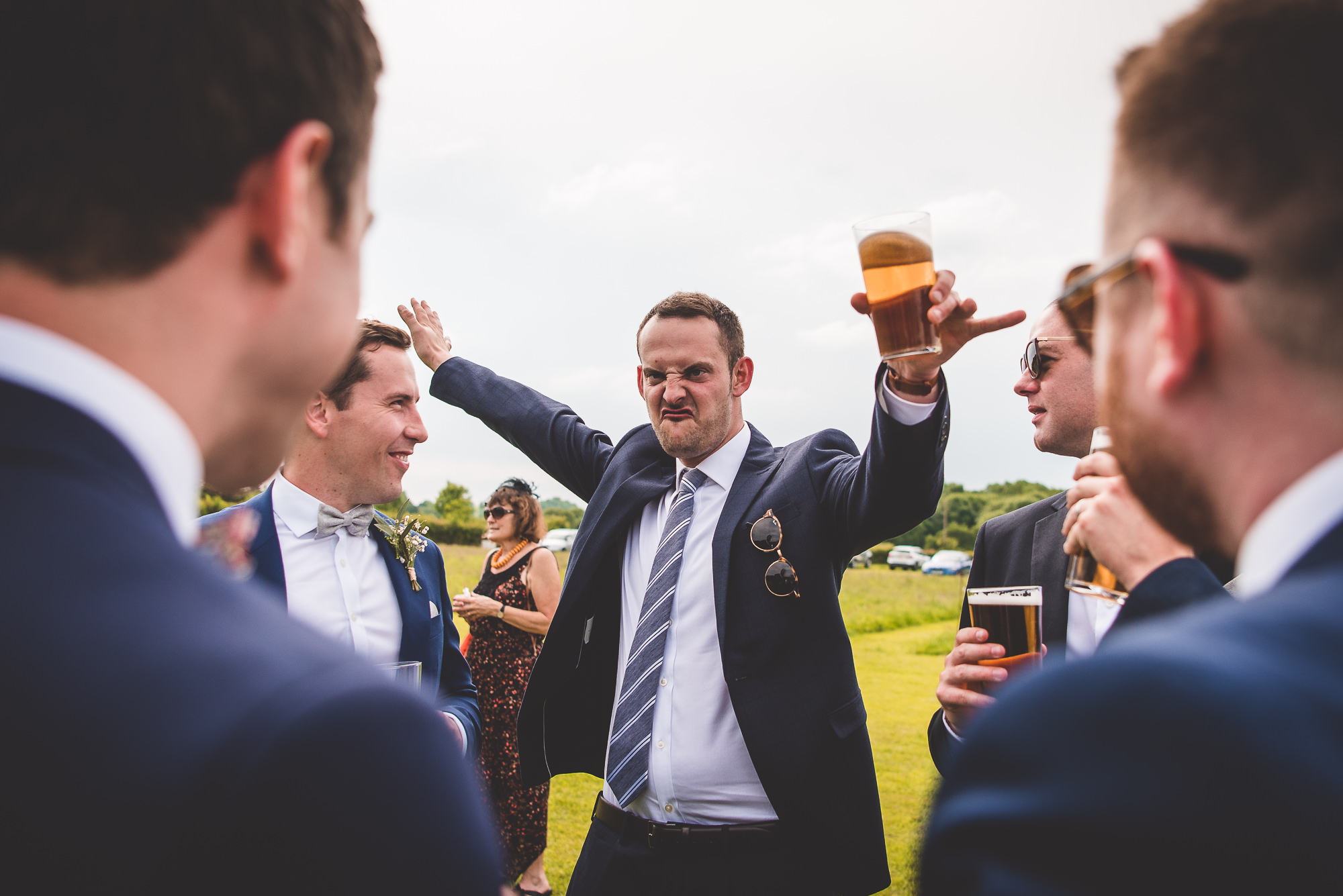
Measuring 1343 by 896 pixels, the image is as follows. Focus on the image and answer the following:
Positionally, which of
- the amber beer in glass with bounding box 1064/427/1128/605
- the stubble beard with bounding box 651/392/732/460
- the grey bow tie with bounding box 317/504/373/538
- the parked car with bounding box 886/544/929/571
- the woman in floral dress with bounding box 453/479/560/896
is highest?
the stubble beard with bounding box 651/392/732/460

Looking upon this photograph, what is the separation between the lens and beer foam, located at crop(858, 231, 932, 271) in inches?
95.5

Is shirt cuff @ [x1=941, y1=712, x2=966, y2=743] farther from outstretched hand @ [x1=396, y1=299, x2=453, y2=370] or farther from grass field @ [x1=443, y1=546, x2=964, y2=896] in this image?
grass field @ [x1=443, y1=546, x2=964, y2=896]

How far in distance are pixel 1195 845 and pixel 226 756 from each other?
0.81 m

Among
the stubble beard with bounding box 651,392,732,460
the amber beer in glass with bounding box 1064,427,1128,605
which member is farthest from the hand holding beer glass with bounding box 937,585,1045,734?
the stubble beard with bounding box 651,392,732,460

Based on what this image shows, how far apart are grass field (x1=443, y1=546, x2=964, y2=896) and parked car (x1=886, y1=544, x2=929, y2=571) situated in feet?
65.8

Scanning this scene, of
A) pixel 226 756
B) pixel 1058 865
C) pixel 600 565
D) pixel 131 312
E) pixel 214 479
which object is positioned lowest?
pixel 600 565

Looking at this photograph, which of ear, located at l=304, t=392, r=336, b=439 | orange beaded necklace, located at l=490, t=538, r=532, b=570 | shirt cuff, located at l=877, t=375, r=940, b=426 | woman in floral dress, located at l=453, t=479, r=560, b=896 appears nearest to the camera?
shirt cuff, located at l=877, t=375, r=940, b=426

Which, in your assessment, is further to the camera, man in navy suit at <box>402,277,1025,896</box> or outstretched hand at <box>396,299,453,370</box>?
outstretched hand at <box>396,299,453,370</box>

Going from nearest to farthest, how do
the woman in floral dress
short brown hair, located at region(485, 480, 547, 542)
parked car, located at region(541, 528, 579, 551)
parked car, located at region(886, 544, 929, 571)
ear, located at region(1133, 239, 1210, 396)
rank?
ear, located at region(1133, 239, 1210, 396)
the woman in floral dress
short brown hair, located at region(485, 480, 547, 542)
parked car, located at region(541, 528, 579, 551)
parked car, located at region(886, 544, 929, 571)

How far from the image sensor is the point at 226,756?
0.67 m

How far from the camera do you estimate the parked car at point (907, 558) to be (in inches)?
2004

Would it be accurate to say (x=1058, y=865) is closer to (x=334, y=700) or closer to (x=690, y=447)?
(x=334, y=700)

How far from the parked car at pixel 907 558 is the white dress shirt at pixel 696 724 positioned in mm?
49410

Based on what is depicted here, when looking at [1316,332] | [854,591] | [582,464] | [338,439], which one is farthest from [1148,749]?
[854,591]
